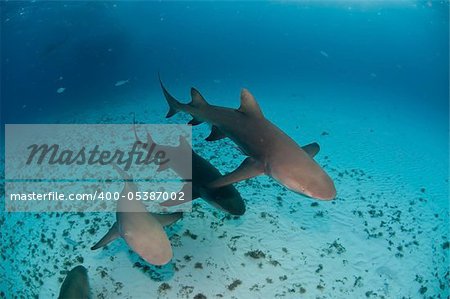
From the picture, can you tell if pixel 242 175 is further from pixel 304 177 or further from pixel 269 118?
pixel 269 118

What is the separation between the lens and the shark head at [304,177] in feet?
16.4

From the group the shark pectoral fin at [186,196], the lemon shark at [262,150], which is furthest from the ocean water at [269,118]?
the lemon shark at [262,150]

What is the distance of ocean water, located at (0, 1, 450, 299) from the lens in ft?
26.9

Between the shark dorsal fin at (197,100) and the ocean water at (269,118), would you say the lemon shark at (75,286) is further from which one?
the shark dorsal fin at (197,100)

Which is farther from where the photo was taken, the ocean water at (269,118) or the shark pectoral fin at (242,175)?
the ocean water at (269,118)

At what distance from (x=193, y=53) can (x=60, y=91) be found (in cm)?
1090

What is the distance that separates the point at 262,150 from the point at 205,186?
1.38 meters

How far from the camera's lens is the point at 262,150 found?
6.23 meters

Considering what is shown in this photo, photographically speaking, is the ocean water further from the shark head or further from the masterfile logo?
the shark head

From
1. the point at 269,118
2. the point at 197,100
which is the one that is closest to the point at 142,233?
the point at 197,100

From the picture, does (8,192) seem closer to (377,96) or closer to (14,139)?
(14,139)

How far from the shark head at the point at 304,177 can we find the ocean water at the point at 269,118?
344 centimetres

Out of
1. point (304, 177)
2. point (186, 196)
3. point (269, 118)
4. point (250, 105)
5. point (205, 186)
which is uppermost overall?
point (304, 177)

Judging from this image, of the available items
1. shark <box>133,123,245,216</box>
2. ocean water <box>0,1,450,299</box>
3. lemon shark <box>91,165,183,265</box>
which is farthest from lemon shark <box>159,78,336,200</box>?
ocean water <box>0,1,450,299</box>
